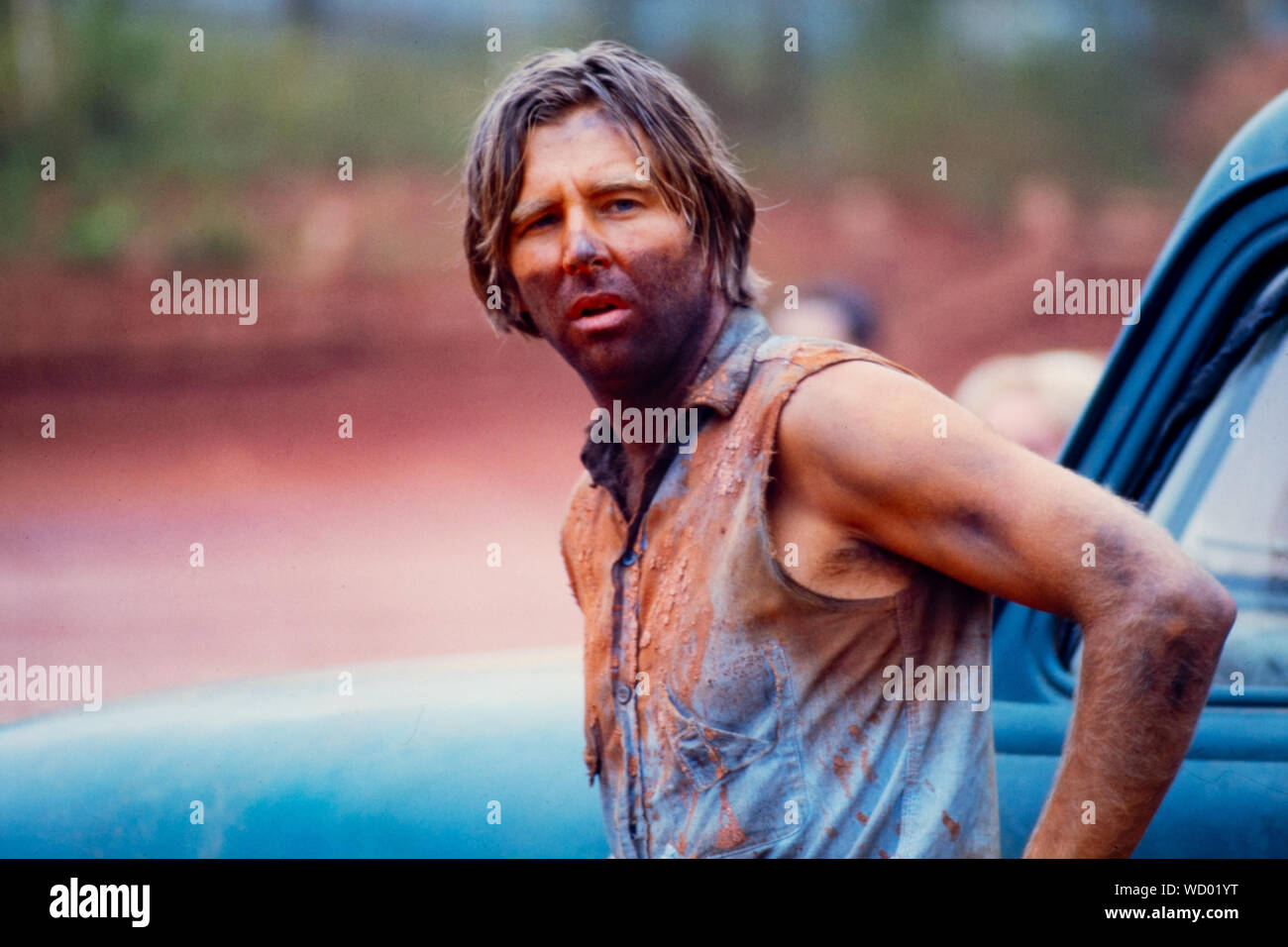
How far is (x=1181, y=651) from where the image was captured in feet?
4.90

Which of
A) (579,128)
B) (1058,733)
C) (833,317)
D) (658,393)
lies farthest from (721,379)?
(833,317)

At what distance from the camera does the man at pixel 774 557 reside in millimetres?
1522

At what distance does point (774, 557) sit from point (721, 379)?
257 mm

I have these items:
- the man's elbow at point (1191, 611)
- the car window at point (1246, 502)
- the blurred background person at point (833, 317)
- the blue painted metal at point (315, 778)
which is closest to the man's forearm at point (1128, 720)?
the man's elbow at point (1191, 611)

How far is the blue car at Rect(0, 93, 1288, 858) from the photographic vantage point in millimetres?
1903

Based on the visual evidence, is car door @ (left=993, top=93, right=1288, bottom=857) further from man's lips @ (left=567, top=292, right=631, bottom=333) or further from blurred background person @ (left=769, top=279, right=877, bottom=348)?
blurred background person @ (left=769, top=279, right=877, bottom=348)

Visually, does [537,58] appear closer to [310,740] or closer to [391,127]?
[310,740]

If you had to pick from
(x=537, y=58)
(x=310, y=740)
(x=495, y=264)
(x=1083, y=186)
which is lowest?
(x=310, y=740)

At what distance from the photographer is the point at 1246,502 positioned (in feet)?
6.71

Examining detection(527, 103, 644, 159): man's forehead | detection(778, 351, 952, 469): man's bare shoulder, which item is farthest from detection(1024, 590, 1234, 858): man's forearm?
detection(527, 103, 644, 159): man's forehead

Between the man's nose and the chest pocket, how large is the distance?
0.53m

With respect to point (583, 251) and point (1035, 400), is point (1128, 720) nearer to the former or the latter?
point (583, 251)
